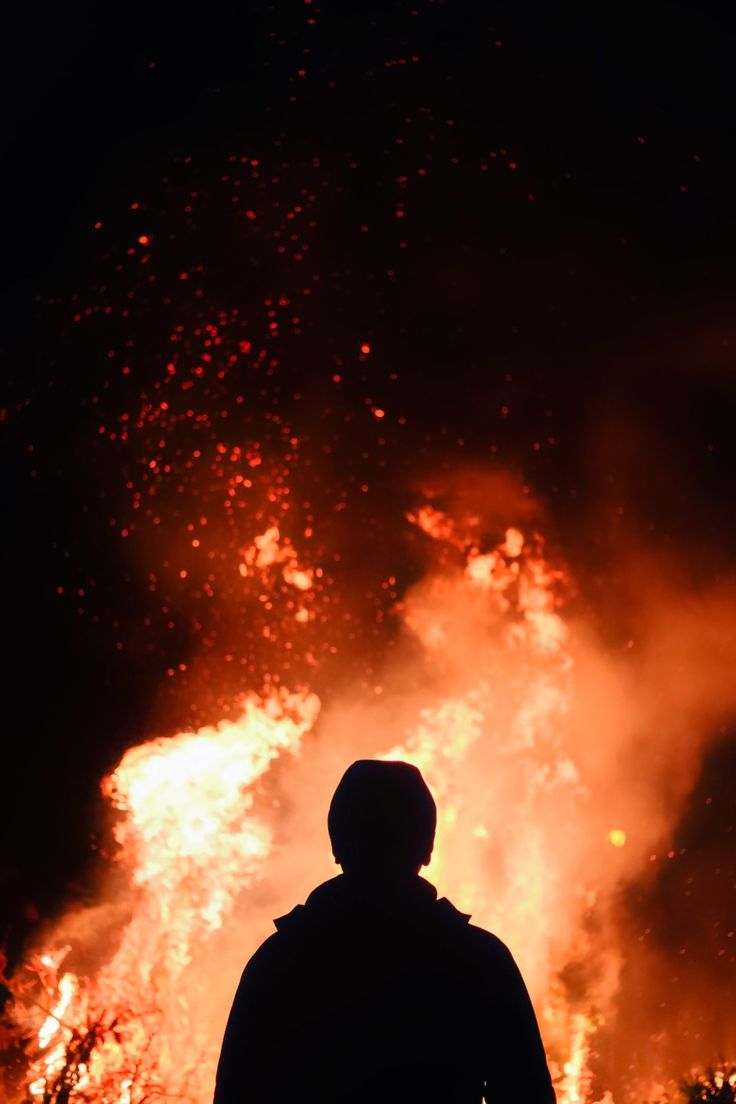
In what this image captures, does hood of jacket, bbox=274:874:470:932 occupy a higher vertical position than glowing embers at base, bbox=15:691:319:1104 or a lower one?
higher

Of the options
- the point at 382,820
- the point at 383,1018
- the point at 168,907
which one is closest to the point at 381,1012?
the point at 383,1018

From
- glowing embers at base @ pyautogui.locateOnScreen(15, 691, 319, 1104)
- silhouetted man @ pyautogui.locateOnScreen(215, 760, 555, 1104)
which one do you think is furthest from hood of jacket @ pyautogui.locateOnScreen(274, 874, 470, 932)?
glowing embers at base @ pyautogui.locateOnScreen(15, 691, 319, 1104)

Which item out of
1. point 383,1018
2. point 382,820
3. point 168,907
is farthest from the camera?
point 168,907

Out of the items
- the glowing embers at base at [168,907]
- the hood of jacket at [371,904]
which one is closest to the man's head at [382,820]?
the hood of jacket at [371,904]

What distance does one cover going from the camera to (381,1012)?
52.4 inches

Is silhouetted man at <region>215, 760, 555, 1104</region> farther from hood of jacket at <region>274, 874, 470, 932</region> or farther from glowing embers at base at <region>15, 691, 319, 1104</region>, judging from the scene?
glowing embers at base at <region>15, 691, 319, 1104</region>

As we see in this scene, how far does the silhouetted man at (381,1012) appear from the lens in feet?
4.27

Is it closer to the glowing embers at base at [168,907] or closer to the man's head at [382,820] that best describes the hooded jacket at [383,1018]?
the man's head at [382,820]

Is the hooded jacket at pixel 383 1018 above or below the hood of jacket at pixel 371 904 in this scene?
below

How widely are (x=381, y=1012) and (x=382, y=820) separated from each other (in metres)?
0.31

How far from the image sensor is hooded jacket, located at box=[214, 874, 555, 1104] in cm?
130

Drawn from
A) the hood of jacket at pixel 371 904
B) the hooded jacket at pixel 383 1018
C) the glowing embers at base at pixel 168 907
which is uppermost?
the hood of jacket at pixel 371 904

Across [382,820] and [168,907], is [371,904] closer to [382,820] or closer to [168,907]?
[382,820]

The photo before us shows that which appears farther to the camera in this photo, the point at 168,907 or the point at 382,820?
the point at 168,907
